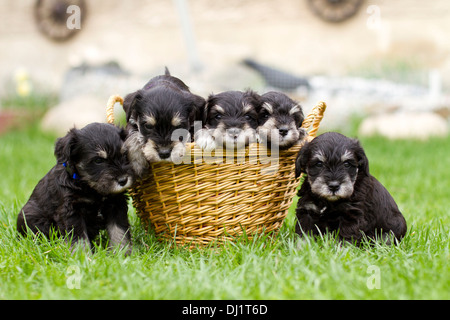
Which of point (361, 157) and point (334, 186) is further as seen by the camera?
point (361, 157)

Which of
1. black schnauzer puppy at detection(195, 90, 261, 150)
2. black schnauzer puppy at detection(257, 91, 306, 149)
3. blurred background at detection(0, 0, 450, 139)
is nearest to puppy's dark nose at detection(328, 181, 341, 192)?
black schnauzer puppy at detection(257, 91, 306, 149)

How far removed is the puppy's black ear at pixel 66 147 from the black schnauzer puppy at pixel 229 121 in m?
0.82

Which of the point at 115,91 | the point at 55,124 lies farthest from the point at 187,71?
the point at 55,124

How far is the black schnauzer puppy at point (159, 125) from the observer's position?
10.8 feet

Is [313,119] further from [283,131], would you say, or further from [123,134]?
[123,134]

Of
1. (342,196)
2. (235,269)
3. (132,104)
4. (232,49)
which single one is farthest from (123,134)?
(232,49)

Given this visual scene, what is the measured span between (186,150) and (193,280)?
2.84ft

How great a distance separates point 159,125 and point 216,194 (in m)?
0.62

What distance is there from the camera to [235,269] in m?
3.01

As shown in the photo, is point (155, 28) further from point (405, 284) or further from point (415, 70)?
point (405, 284)

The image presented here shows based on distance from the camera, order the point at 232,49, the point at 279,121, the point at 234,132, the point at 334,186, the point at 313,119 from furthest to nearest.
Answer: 1. the point at 232,49
2. the point at 313,119
3. the point at 279,121
4. the point at 234,132
5. the point at 334,186

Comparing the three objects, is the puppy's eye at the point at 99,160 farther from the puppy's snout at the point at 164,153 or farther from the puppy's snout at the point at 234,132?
the puppy's snout at the point at 234,132

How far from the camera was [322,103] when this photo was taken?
388cm

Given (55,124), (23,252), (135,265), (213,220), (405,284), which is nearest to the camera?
(405,284)
